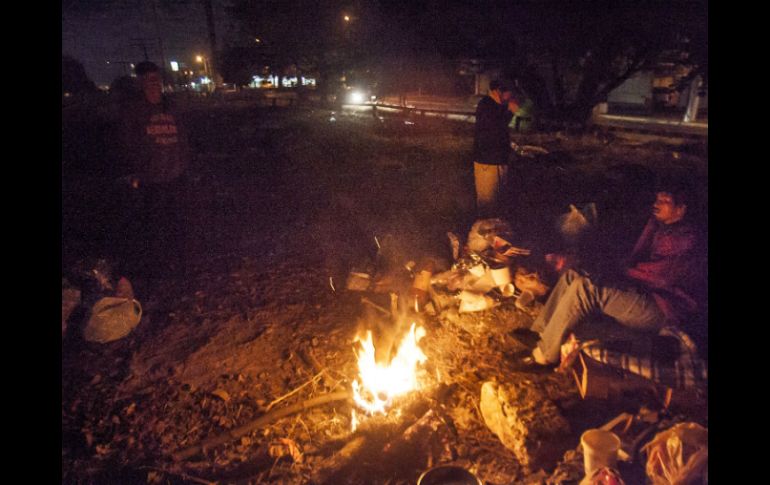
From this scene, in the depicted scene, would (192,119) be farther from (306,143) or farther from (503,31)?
(503,31)

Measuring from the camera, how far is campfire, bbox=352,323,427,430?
338 cm

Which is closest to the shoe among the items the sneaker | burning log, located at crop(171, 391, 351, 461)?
the sneaker

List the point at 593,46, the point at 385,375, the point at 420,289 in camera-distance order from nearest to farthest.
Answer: the point at 385,375 → the point at 420,289 → the point at 593,46

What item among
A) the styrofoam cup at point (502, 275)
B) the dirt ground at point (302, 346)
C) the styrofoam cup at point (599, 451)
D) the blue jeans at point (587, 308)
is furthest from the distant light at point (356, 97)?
the styrofoam cup at point (599, 451)

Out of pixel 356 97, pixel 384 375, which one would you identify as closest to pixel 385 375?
pixel 384 375

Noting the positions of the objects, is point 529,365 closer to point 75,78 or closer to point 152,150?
point 152,150

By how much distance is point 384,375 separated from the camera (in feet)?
11.4

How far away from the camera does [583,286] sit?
3668mm

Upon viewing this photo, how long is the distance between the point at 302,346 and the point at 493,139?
391 cm

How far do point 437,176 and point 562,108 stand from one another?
10.7 m

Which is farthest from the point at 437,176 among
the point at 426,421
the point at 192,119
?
the point at 192,119

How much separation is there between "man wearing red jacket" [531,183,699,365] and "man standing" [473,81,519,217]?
2.82 meters

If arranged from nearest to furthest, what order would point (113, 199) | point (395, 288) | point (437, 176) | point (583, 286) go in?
point (583, 286) → point (395, 288) → point (113, 199) → point (437, 176)
